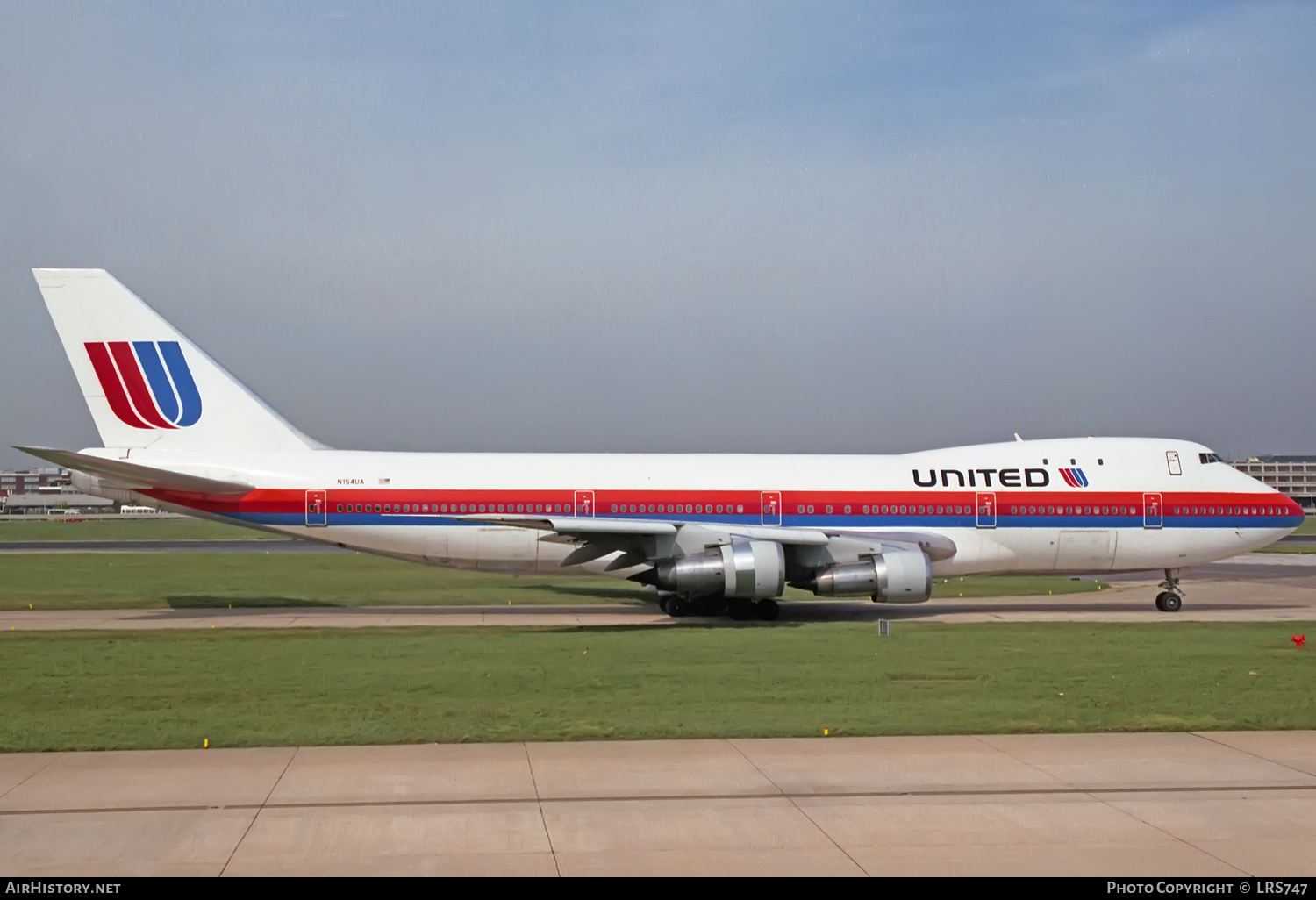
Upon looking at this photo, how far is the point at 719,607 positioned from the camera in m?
26.2

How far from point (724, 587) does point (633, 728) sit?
11789 millimetres

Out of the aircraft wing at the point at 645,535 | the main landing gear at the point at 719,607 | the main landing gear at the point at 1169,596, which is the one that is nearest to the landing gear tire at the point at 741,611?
the main landing gear at the point at 719,607

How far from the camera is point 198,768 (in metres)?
10.3

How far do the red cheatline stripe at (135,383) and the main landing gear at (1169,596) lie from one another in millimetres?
21421

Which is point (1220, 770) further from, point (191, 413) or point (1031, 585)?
point (1031, 585)

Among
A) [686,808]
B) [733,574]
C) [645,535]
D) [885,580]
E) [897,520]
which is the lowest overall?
[686,808]

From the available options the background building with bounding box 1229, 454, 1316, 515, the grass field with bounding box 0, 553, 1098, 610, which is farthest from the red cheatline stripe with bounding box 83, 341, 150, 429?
the background building with bounding box 1229, 454, 1316, 515

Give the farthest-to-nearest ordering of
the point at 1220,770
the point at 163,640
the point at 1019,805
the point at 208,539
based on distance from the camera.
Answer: the point at 208,539
the point at 163,640
the point at 1220,770
the point at 1019,805

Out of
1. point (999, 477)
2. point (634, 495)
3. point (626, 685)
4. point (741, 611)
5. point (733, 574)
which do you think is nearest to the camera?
point (626, 685)

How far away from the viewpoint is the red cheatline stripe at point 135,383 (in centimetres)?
2594

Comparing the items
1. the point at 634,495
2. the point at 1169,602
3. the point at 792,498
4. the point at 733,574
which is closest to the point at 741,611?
the point at 733,574

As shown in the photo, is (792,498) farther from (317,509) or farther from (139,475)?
(139,475)


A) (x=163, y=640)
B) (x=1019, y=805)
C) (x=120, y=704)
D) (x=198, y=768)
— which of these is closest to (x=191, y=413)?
(x=163, y=640)

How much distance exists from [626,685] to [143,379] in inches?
631
